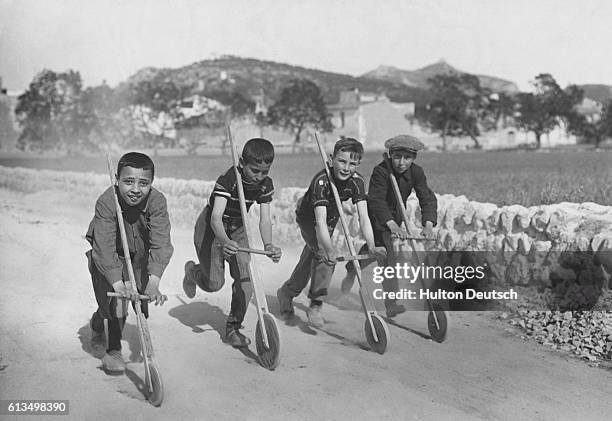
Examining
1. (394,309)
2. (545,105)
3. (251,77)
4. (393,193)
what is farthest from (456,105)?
(394,309)

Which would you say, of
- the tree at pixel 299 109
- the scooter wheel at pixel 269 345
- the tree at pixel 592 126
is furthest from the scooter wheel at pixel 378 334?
the tree at pixel 592 126

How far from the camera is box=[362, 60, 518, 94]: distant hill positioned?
7195 millimetres

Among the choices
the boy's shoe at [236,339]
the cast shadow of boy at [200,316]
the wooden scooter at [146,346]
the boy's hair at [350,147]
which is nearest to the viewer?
the wooden scooter at [146,346]

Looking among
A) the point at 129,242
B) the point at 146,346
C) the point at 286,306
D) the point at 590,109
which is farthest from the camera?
the point at 590,109

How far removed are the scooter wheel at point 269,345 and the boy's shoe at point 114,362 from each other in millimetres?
782

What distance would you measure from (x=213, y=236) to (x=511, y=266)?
2336mm

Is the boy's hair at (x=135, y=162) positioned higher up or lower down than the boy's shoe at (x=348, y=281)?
higher up

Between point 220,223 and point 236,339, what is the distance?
763mm

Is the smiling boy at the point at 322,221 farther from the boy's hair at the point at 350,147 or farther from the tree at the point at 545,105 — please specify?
the tree at the point at 545,105

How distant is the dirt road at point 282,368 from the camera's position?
400cm

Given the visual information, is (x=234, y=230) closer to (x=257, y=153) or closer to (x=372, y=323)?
(x=257, y=153)

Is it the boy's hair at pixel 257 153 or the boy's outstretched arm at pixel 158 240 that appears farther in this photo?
the boy's hair at pixel 257 153

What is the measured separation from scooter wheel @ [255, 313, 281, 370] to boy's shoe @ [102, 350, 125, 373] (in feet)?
2.56

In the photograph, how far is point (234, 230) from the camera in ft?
16.5
